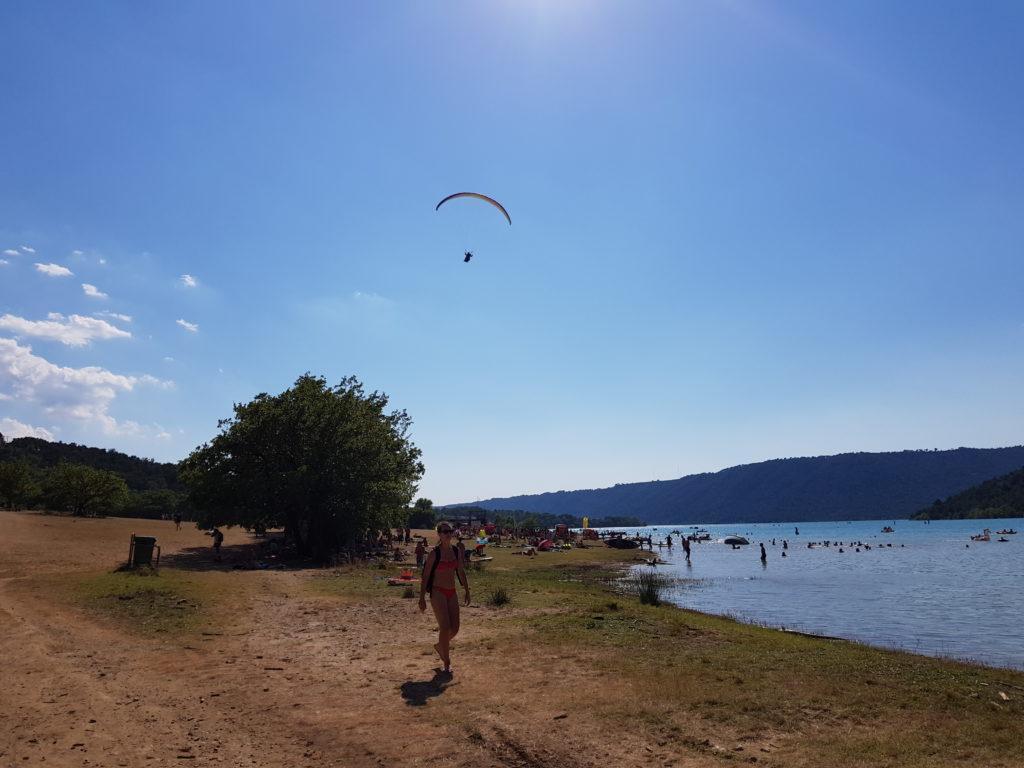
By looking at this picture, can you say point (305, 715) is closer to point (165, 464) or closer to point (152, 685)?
point (152, 685)

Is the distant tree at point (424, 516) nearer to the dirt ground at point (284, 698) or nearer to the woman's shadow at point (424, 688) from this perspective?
the dirt ground at point (284, 698)

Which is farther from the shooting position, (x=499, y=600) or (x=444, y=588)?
(x=499, y=600)

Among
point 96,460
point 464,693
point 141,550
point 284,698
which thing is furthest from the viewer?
point 96,460

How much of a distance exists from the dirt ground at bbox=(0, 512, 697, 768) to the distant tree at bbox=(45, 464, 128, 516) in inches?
2244

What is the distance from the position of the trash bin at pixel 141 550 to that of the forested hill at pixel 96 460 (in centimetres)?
10764

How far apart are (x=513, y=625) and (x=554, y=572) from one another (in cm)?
2492

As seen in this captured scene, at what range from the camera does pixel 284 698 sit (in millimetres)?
8258

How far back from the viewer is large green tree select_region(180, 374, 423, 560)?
31953 mm

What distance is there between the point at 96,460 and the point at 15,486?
6592 cm

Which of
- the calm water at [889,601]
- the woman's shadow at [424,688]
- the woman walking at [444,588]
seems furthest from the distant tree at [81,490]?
the woman's shadow at [424,688]

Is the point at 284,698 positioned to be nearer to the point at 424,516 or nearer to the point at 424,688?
the point at 424,688

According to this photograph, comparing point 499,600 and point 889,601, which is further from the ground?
point 499,600

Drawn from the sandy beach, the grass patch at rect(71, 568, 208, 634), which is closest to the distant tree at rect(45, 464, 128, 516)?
the grass patch at rect(71, 568, 208, 634)

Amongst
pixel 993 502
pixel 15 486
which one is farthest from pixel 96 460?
pixel 993 502
